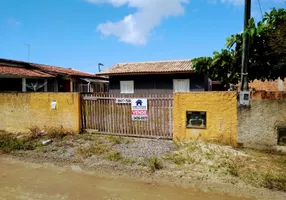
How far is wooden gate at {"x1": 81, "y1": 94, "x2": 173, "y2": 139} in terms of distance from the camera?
7461mm

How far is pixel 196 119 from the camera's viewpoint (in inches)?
275

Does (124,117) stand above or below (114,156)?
above

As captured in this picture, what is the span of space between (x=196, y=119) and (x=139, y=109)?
1.98 m

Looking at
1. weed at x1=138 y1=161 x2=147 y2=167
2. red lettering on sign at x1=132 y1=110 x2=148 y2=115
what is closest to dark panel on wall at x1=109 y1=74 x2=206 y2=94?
red lettering on sign at x1=132 y1=110 x2=148 y2=115

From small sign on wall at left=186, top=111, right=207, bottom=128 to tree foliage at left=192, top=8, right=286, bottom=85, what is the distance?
163 centimetres

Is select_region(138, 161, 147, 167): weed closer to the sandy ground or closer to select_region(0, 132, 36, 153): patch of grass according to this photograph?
the sandy ground

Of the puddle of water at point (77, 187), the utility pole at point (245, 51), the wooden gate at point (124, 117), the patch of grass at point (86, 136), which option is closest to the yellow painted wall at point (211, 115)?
the wooden gate at point (124, 117)

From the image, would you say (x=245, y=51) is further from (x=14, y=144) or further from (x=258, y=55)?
(x=14, y=144)

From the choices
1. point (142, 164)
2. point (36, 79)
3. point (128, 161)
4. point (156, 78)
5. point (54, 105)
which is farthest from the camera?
point (36, 79)

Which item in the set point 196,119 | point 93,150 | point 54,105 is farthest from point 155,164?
point 54,105

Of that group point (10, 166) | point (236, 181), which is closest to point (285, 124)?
point (236, 181)

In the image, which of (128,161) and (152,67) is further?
(152,67)

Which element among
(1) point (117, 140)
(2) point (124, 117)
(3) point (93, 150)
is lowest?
(3) point (93, 150)

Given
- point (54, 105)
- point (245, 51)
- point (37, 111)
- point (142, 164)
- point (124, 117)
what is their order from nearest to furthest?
point (142, 164), point (245, 51), point (124, 117), point (54, 105), point (37, 111)
